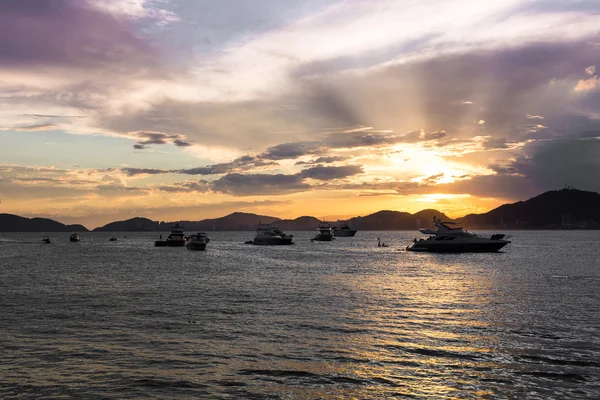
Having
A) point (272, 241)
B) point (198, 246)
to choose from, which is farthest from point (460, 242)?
point (272, 241)

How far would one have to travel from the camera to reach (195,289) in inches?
2078

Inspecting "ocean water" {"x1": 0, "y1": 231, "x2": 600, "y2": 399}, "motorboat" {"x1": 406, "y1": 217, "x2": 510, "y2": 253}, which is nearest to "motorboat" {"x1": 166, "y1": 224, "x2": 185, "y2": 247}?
"motorboat" {"x1": 406, "y1": 217, "x2": 510, "y2": 253}

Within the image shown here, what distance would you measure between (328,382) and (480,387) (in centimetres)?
573

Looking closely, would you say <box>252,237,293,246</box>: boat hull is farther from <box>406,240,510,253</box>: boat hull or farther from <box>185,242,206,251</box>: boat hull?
<box>406,240,510,253</box>: boat hull

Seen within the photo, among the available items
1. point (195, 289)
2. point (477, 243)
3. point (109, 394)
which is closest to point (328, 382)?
point (109, 394)

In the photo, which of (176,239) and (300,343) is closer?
(300,343)

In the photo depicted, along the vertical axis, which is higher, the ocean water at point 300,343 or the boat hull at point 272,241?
the boat hull at point 272,241

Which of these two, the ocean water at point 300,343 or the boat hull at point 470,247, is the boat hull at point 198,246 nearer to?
the boat hull at point 470,247

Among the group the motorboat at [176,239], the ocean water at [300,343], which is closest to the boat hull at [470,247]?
the ocean water at [300,343]

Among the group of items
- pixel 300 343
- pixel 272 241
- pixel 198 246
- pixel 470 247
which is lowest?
pixel 300 343

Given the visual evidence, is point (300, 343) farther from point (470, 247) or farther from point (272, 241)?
point (272, 241)

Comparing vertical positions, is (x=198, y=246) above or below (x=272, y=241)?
below

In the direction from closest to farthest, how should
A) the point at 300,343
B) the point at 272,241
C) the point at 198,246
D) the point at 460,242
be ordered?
the point at 300,343 < the point at 460,242 < the point at 198,246 < the point at 272,241

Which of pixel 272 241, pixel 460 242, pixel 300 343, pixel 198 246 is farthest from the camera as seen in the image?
pixel 272 241
